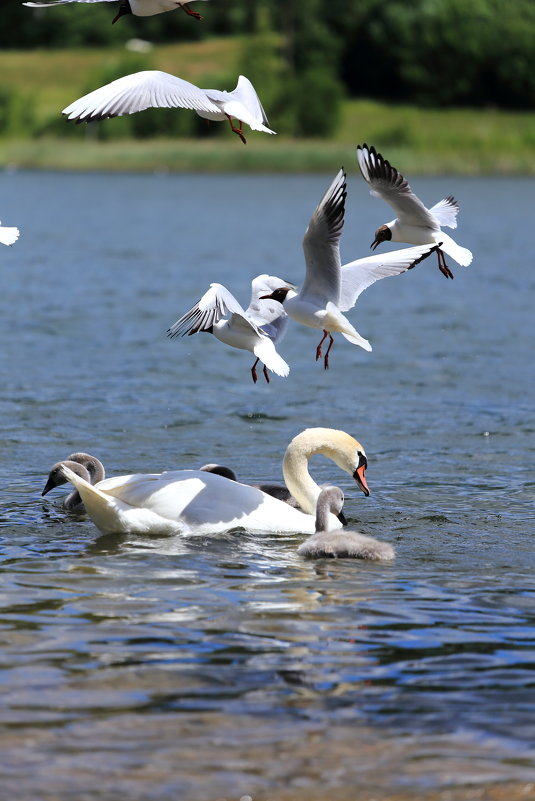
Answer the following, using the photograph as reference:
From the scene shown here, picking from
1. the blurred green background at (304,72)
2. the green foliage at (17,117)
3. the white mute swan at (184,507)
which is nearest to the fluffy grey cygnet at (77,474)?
the white mute swan at (184,507)

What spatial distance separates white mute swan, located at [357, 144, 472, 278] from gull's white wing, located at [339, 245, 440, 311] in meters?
0.13

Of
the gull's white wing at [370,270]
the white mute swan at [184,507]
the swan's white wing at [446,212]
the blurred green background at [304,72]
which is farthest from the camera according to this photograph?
the blurred green background at [304,72]

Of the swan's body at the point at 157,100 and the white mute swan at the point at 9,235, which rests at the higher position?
the swan's body at the point at 157,100

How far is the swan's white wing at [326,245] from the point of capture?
27.6 feet

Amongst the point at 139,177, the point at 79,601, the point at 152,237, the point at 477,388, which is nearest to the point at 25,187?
the point at 139,177

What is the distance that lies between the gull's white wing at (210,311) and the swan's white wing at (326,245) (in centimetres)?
46

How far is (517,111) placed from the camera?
390 ft

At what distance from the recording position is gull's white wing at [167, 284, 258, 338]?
902 centimetres

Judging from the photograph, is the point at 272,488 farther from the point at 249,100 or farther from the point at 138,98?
the point at 138,98

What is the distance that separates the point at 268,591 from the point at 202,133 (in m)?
97.4

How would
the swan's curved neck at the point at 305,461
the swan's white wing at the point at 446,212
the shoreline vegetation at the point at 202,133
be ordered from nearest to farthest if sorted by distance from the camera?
the swan's white wing at the point at 446,212 < the swan's curved neck at the point at 305,461 < the shoreline vegetation at the point at 202,133

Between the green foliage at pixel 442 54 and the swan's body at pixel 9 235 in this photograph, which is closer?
the swan's body at pixel 9 235

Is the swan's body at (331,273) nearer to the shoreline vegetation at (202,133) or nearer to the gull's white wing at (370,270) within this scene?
the gull's white wing at (370,270)

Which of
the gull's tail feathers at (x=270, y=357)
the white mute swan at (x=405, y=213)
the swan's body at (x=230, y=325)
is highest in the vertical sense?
the white mute swan at (x=405, y=213)
